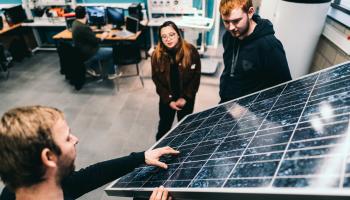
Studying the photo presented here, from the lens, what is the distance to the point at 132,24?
5152 mm

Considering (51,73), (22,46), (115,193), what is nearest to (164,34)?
(115,193)

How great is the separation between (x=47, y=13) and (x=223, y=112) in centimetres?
593

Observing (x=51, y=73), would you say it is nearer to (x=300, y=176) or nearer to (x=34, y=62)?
(x=34, y=62)

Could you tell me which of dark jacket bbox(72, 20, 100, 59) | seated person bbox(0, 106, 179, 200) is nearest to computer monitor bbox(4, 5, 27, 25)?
dark jacket bbox(72, 20, 100, 59)

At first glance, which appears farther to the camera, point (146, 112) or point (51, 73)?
point (51, 73)

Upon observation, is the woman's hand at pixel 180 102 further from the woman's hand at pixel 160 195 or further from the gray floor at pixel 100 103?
the woman's hand at pixel 160 195

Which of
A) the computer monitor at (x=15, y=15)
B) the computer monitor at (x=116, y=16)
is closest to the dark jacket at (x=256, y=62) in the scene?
the computer monitor at (x=116, y=16)

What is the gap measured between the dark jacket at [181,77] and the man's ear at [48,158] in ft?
5.56

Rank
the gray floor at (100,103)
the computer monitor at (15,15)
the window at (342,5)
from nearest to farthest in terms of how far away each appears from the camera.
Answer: the window at (342,5)
the gray floor at (100,103)
the computer monitor at (15,15)

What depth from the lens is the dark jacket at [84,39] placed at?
4352mm

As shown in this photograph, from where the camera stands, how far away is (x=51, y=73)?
5.54m

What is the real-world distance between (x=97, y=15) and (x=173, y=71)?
3.70 meters

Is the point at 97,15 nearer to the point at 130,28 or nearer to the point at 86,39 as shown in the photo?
the point at 130,28

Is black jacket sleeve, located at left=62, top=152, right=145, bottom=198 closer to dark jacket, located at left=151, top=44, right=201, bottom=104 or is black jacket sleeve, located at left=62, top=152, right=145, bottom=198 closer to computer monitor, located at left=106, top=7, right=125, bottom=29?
dark jacket, located at left=151, top=44, right=201, bottom=104
